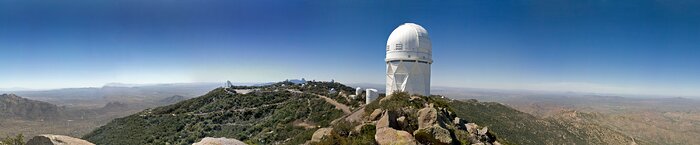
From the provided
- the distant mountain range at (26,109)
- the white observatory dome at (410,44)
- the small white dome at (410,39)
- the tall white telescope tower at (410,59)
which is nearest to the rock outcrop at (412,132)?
the tall white telescope tower at (410,59)

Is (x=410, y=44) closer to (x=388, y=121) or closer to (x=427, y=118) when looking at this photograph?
(x=427, y=118)

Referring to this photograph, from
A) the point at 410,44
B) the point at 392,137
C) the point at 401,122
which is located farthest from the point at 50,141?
the point at 410,44

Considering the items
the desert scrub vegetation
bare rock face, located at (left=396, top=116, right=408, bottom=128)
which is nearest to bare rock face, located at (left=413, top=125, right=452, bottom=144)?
bare rock face, located at (left=396, top=116, right=408, bottom=128)

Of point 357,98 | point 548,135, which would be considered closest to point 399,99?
point 357,98

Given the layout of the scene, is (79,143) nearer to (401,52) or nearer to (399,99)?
(399,99)

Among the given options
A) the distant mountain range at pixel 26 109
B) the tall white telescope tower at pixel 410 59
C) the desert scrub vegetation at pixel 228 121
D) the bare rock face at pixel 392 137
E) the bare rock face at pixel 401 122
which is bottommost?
Result: the distant mountain range at pixel 26 109

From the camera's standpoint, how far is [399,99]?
20.2 m

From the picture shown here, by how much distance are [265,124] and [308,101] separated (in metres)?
7.50

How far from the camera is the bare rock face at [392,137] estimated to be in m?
9.89

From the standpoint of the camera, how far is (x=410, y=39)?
24281 millimetres

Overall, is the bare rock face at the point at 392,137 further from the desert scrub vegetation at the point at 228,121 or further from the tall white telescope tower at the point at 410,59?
the tall white telescope tower at the point at 410,59

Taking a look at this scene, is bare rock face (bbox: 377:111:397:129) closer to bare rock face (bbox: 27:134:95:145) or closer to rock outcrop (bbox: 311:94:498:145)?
rock outcrop (bbox: 311:94:498:145)

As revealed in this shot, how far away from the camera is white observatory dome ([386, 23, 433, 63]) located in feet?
79.8

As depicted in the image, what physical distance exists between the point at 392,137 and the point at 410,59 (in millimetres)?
14536
